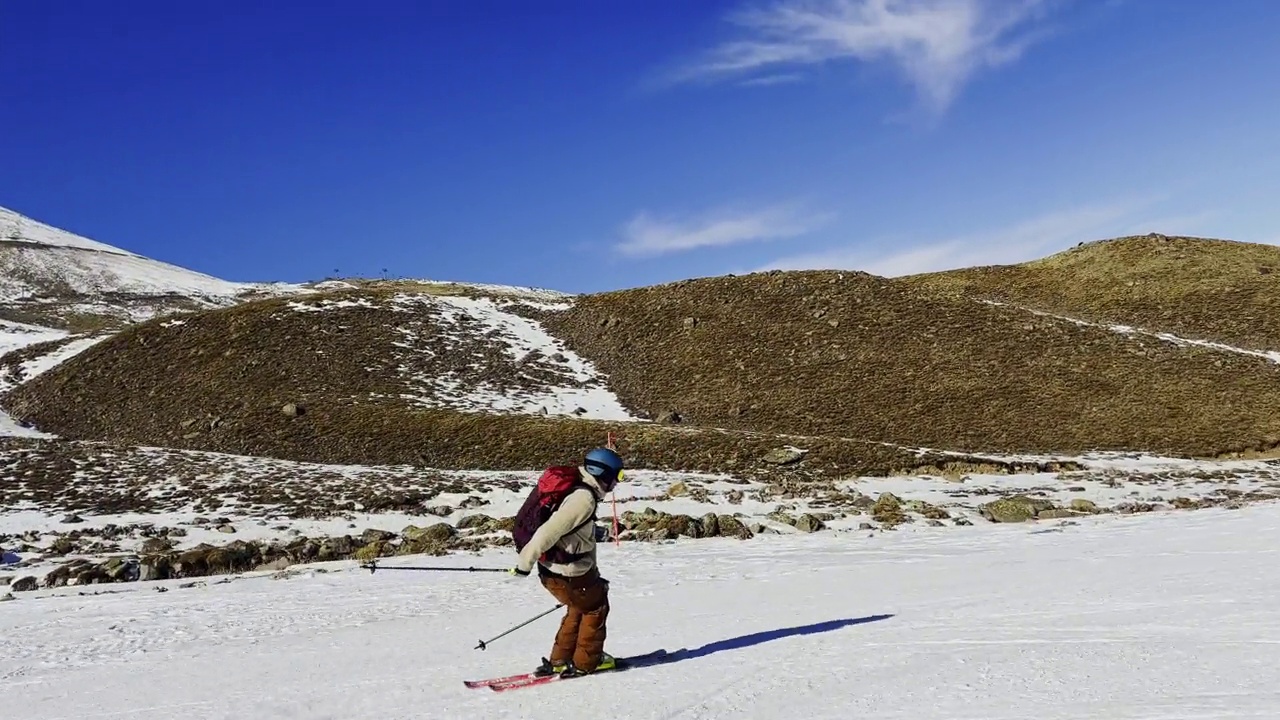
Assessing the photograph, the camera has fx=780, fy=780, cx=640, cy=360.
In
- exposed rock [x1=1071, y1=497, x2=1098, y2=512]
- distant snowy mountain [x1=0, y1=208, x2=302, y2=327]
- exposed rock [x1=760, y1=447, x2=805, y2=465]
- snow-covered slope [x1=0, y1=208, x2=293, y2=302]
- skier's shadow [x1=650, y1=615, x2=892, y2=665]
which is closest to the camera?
skier's shadow [x1=650, y1=615, x2=892, y2=665]

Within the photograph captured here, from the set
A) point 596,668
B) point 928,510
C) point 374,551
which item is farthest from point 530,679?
point 928,510

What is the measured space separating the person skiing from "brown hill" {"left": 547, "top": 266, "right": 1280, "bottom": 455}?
78.8 feet

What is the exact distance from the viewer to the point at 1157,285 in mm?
50969

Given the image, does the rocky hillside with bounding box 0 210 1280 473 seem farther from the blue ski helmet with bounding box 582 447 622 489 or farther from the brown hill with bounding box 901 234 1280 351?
the blue ski helmet with bounding box 582 447 622 489

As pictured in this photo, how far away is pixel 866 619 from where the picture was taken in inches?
411

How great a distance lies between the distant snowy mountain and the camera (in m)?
90.4

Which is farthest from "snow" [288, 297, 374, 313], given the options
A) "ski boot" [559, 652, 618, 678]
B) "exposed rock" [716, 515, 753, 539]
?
"ski boot" [559, 652, 618, 678]

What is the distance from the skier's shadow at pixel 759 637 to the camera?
362 inches

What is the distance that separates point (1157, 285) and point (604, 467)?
5505cm

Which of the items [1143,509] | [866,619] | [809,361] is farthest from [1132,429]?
[866,619]

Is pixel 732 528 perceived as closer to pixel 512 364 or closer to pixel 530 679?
pixel 530 679

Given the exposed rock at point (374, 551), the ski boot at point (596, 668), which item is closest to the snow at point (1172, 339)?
the exposed rock at point (374, 551)

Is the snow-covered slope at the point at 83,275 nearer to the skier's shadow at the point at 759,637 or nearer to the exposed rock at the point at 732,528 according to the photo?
the exposed rock at the point at 732,528

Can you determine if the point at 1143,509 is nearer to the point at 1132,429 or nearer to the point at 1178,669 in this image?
the point at 1132,429
